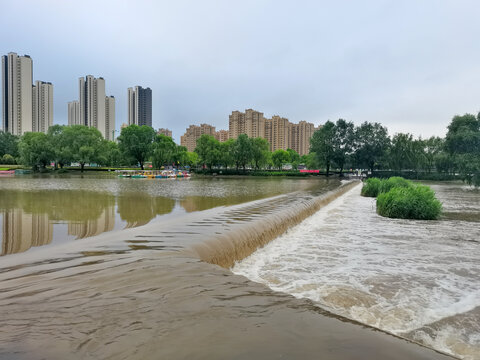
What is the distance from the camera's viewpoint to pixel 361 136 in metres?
59.8

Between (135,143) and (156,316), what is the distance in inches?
2633

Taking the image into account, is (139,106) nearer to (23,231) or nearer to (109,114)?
(109,114)

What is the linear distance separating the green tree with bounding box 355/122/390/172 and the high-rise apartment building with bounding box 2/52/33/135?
8853 cm

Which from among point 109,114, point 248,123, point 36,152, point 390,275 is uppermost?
point 109,114

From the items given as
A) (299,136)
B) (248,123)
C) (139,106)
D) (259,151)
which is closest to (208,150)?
(259,151)

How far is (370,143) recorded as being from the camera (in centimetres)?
5966

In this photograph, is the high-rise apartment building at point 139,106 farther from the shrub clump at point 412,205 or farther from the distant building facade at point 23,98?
the shrub clump at point 412,205

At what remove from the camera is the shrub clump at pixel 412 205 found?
43.2 feet

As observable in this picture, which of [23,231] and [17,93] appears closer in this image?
[23,231]

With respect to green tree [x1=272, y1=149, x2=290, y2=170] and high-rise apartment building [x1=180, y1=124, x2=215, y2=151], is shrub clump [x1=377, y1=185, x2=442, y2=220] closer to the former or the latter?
green tree [x1=272, y1=149, x2=290, y2=170]

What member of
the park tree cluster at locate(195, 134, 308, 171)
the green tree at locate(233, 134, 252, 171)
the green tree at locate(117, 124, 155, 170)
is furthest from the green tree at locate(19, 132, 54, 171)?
the green tree at locate(233, 134, 252, 171)

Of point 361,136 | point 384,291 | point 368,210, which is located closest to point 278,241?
point 384,291

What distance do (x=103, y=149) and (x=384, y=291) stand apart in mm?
64913

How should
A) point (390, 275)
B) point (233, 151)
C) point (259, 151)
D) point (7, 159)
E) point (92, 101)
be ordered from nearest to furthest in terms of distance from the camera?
1. point (390, 275)
2. point (259, 151)
3. point (233, 151)
4. point (7, 159)
5. point (92, 101)
